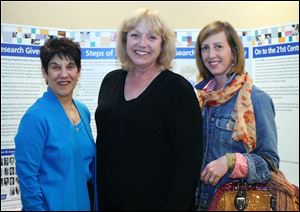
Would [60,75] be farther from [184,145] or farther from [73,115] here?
[184,145]

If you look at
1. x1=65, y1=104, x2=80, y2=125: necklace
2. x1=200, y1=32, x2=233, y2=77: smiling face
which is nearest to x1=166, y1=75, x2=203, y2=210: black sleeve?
x1=200, y1=32, x2=233, y2=77: smiling face

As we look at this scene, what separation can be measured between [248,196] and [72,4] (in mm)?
1761

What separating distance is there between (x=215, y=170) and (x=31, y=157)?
2.54 feet

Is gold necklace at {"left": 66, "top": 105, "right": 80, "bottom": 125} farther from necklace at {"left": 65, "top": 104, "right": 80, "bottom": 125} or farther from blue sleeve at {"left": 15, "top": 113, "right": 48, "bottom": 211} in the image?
blue sleeve at {"left": 15, "top": 113, "right": 48, "bottom": 211}

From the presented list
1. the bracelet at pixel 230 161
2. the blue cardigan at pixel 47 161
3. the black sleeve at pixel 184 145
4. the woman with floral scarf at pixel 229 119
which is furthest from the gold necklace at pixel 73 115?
the bracelet at pixel 230 161

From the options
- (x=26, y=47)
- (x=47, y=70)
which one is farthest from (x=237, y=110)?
(x=26, y=47)

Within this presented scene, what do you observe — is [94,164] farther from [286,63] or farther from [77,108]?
[286,63]

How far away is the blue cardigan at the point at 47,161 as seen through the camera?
1407 mm

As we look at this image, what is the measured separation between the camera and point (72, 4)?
94.7 inches

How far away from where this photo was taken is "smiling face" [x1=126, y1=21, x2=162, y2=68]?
1.49m

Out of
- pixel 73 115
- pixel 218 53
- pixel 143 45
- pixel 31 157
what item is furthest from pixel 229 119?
pixel 31 157

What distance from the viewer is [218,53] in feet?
5.30

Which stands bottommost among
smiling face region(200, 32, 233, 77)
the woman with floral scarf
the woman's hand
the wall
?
the woman's hand

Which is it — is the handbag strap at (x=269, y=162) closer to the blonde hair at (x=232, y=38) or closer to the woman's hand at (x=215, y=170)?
the woman's hand at (x=215, y=170)
